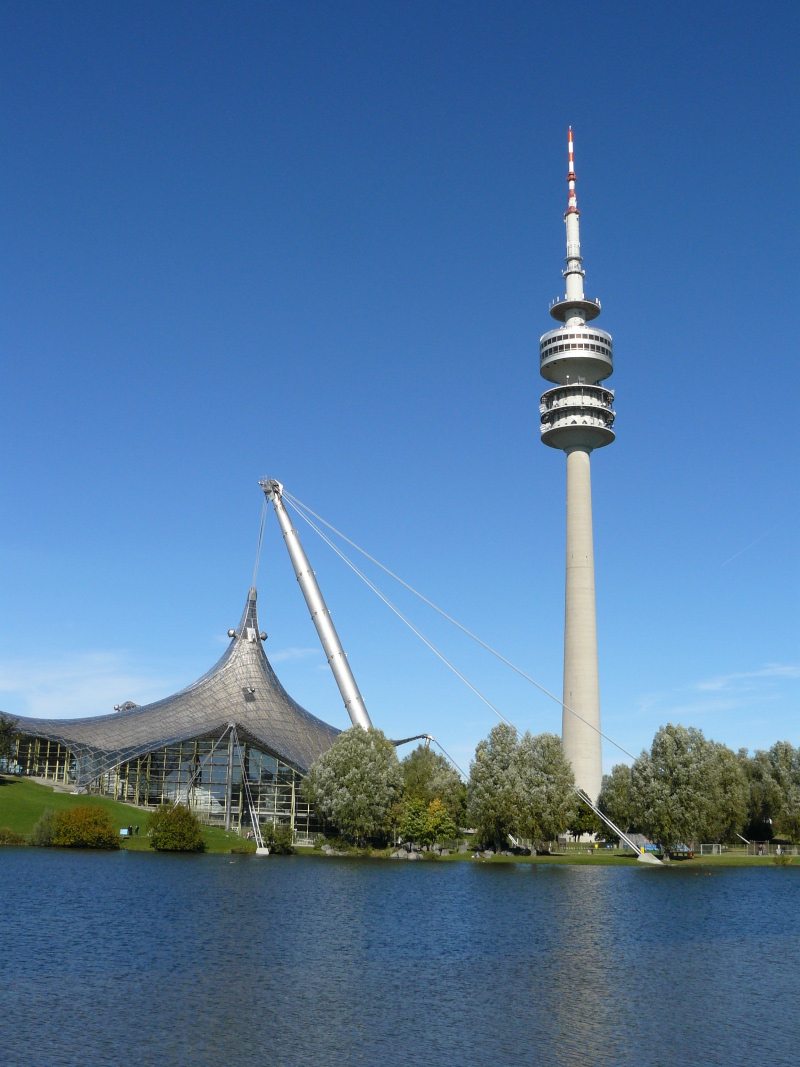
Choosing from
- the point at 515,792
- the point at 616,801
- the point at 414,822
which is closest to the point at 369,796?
the point at 414,822

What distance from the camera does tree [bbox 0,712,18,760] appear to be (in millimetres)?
100812

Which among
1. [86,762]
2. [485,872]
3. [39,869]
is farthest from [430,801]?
[39,869]

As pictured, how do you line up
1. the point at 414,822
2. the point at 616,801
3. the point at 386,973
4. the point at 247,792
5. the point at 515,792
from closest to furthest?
the point at 386,973
the point at 515,792
the point at 414,822
the point at 247,792
the point at 616,801

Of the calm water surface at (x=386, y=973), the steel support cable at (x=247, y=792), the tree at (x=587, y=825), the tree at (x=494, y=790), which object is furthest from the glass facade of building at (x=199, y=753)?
the calm water surface at (x=386, y=973)

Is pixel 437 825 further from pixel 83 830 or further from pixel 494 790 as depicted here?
pixel 83 830

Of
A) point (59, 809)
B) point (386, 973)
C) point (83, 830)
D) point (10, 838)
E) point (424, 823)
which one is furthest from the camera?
point (59, 809)

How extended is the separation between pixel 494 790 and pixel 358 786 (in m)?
11.3

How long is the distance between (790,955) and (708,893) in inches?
824

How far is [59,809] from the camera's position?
87125mm

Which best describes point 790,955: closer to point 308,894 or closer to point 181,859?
point 308,894

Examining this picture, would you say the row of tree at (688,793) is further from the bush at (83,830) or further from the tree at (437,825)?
the bush at (83,830)

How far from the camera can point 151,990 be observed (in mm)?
28203

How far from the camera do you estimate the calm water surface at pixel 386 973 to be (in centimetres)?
2336

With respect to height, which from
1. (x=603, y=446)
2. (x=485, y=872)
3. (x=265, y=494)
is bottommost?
(x=485, y=872)
